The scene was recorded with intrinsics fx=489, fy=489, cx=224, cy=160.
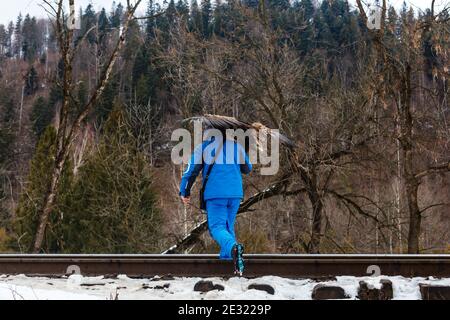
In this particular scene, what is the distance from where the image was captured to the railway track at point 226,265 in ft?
17.4

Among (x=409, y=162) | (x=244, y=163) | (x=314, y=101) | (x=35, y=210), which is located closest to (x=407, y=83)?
(x=409, y=162)

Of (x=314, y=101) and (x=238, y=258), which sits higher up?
(x=314, y=101)

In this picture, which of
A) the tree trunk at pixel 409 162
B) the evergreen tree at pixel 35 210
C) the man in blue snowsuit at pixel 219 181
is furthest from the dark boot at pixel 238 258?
the evergreen tree at pixel 35 210

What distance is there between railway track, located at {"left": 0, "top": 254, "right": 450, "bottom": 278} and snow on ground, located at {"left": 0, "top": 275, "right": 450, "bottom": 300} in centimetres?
28

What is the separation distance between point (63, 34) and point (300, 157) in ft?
19.8

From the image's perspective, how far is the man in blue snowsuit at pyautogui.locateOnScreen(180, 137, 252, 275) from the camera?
5.12m

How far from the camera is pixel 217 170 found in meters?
5.12

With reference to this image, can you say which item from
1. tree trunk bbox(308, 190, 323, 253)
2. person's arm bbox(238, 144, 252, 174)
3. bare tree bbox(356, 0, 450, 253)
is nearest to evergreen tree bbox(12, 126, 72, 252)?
tree trunk bbox(308, 190, 323, 253)

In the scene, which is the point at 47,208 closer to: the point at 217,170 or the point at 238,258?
the point at 217,170

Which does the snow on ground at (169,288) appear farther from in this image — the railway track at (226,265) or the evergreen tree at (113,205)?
the evergreen tree at (113,205)

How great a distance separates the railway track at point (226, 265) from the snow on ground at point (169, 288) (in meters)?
0.28

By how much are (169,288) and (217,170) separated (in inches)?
50.9

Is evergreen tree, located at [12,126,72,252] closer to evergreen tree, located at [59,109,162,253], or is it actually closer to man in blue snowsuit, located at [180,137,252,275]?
evergreen tree, located at [59,109,162,253]
